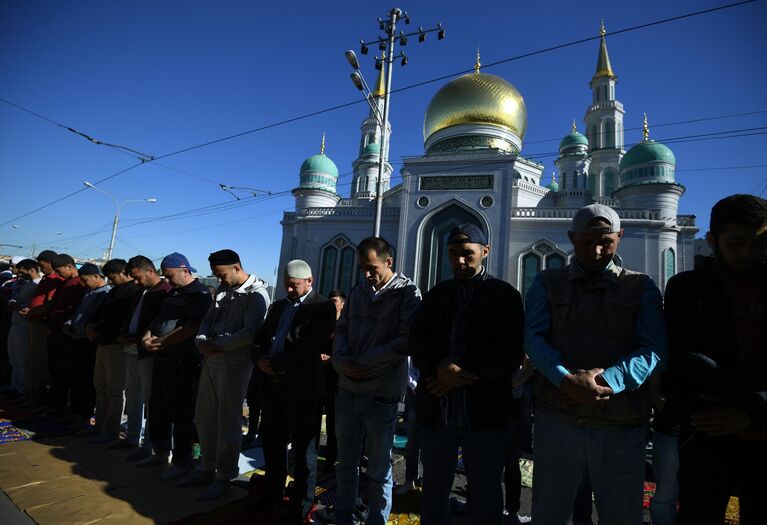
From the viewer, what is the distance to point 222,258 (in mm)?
3264

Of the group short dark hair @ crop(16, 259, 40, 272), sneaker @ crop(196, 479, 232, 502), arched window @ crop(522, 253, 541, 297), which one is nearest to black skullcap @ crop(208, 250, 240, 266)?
sneaker @ crop(196, 479, 232, 502)

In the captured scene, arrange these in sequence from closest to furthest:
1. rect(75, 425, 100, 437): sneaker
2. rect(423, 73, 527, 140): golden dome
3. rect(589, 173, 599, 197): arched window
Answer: rect(75, 425, 100, 437): sneaker, rect(423, 73, 527, 140): golden dome, rect(589, 173, 599, 197): arched window

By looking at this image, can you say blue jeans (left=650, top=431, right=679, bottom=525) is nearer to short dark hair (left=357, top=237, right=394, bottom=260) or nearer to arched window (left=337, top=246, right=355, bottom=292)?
short dark hair (left=357, top=237, right=394, bottom=260)

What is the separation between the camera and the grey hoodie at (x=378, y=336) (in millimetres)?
2424

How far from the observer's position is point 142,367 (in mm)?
3645

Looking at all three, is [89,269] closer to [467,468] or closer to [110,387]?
[110,387]

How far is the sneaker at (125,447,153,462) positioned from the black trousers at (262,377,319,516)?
155cm

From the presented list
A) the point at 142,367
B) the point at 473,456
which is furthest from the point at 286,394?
the point at 142,367

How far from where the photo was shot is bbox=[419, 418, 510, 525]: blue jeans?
190 centimetres

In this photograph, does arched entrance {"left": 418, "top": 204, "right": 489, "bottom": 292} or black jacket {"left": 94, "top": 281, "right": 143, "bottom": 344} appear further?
arched entrance {"left": 418, "top": 204, "right": 489, "bottom": 292}

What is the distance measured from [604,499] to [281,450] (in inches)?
80.5

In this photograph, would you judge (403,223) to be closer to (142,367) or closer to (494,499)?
(142,367)

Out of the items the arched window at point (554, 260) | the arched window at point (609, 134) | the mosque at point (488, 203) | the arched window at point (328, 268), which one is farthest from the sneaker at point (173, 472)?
the arched window at point (609, 134)

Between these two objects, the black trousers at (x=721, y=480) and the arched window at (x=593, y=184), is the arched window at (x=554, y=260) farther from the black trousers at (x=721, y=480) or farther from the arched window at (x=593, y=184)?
the black trousers at (x=721, y=480)
